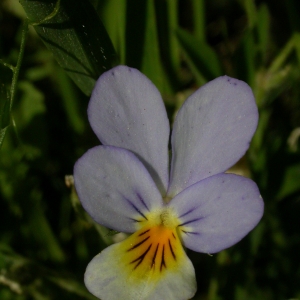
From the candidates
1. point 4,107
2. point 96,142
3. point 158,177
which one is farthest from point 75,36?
point 96,142

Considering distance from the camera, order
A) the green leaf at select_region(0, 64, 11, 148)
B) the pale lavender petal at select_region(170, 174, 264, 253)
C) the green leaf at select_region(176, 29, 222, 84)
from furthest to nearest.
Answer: the green leaf at select_region(176, 29, 222, 84) → the green leaf at select_region(0, 64, 11, 148) → the pale lavender petal at select_region(170, 174, 264, 253)

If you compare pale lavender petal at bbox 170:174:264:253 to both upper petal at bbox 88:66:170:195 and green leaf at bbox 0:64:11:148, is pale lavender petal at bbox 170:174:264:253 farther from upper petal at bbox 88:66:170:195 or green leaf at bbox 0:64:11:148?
green leaf at bbox 0:64:11:148

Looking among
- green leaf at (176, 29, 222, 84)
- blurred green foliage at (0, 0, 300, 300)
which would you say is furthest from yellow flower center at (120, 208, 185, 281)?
green leaf at (176, 29, 222, 84)

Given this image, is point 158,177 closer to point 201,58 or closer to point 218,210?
point 218,210

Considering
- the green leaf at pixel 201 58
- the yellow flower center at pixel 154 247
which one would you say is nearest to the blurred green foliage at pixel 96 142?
the green leaf at pixel 201 58

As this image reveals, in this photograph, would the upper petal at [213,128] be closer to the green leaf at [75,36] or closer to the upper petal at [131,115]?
the upper petal at [131,115]

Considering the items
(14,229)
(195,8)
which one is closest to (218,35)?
(195,8)
